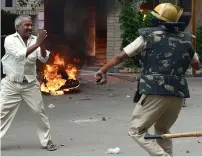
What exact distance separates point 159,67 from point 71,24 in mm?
8005

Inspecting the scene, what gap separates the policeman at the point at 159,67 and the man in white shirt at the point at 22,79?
1674 millimetres

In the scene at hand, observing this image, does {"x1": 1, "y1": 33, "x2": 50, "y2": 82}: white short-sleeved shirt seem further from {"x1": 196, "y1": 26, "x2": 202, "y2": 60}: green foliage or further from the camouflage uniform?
{"x1": 196, "y1": 26, "x2": 202, "y2": 60}: green foliage

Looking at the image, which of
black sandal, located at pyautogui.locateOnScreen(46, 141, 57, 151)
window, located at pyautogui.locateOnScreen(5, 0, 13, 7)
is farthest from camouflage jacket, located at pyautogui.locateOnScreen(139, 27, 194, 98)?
window, located at pyautogui.locateOnScreen(5, 0, 13, 7)

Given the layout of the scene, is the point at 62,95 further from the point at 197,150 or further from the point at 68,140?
the point at 197,150

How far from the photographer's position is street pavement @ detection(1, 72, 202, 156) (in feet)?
21.6

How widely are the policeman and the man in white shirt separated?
1.67 m

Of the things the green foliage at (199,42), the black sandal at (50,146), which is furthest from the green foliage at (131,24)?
the black sandal at (50,146)

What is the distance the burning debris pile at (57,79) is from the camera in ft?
38.9

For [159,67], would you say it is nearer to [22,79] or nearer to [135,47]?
[135,47]

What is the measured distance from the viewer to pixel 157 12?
504 cm

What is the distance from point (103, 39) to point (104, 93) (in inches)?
230

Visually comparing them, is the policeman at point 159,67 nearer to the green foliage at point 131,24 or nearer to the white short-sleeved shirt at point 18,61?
the white short-sleeved shirt at point 18,61

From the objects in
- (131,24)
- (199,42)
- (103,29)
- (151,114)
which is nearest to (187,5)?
(199,42)

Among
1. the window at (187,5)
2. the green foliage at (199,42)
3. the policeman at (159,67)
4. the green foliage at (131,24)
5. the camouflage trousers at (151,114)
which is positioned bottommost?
the green foliage at (199,42)
